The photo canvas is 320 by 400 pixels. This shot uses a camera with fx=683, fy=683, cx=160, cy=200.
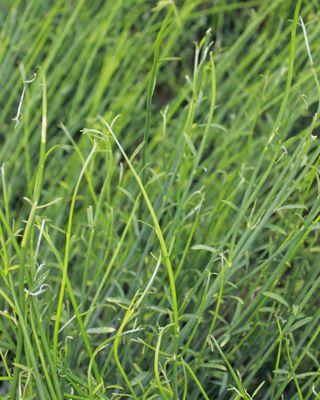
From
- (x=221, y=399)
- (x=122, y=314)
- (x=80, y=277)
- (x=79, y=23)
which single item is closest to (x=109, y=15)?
(x=79, y=23)

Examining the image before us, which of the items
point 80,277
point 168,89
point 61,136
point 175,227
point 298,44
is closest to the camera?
point 175,227

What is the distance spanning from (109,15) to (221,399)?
776 millimetres

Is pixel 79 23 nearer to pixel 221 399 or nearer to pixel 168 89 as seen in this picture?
pixel 168 89

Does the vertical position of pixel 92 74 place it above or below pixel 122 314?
above

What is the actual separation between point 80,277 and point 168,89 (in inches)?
24.3

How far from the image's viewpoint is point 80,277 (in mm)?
1171

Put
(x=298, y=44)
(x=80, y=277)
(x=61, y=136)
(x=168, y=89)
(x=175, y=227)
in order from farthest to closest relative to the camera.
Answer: (x=168, y=89) < (x=61, y=136) < (x=298, y=44) < (x=80, y=277) < (x=175, y=227)

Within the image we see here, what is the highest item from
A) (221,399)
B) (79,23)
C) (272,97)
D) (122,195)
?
(79,23)

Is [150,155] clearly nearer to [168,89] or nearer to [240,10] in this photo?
[168,89]

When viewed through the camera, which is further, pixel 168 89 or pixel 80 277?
pixel 168 89

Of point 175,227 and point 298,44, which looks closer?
point 175,227

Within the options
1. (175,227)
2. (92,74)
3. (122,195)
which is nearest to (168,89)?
(92,74)

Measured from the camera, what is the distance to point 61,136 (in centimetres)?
143

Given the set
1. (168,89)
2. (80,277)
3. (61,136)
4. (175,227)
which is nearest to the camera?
(175,227)
